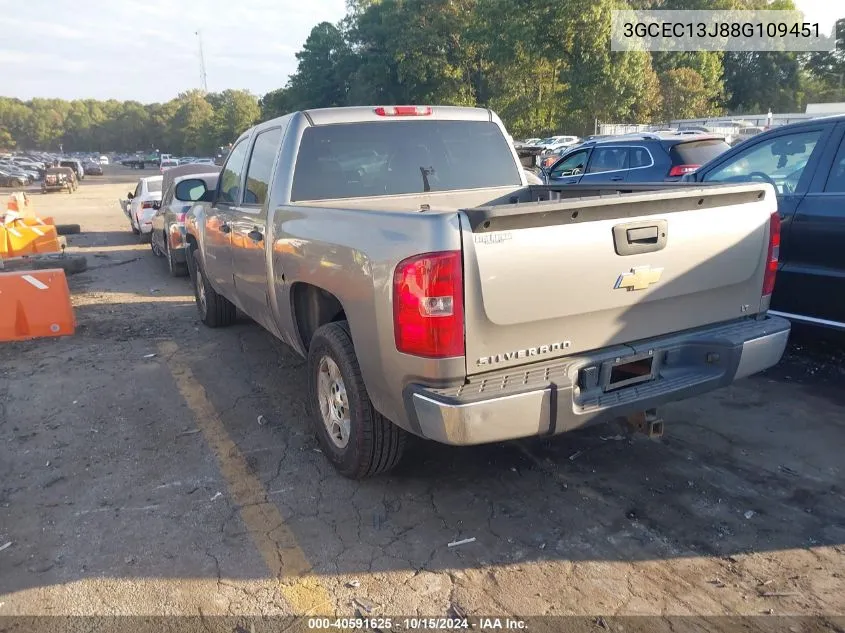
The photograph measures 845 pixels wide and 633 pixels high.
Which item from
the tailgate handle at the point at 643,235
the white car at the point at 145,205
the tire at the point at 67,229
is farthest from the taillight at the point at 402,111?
the tire at the point at 67,229

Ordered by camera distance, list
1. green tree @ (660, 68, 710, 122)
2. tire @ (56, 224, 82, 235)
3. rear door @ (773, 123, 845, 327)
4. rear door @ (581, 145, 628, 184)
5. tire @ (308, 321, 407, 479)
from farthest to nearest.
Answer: green tree @ (660, 68, 710, 122), tire @ (56, 224, 82, 235), rear door @ (581, 145, 628, 184), rear door @ (773, 123, 845, 327), tire @ (308, 321, 407, 479)

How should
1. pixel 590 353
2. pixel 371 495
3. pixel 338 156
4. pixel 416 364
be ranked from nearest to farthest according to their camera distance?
pixel 416 364 → pixel 590 353 → pixel 371 495 → pixel 338 156

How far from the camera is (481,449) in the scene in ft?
13.7

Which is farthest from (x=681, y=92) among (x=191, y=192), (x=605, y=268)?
(x=605, y=268)

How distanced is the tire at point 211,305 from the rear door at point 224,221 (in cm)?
61

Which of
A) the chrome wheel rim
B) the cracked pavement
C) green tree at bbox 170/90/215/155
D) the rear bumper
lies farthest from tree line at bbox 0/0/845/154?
green tree at bbox 170/90/215/155

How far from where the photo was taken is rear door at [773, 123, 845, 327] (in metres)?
4.86

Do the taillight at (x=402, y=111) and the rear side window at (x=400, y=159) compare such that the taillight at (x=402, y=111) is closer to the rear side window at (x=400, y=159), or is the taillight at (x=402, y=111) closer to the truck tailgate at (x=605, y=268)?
the rear side window at (x=400, y=159)

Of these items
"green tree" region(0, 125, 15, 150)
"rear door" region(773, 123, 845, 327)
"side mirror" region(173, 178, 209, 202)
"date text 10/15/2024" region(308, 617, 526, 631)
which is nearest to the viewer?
"date text 10/15/2024" region(308, 617, 526, 631)

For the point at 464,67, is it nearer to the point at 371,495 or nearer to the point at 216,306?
the point at 216,306

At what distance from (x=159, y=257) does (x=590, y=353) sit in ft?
37.6

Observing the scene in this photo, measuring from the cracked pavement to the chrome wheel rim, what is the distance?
0.89ft

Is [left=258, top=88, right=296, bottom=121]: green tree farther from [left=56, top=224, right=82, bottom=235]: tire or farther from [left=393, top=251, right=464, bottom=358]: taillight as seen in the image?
[left=393, top=251, right=464, bottom=358]: taillight

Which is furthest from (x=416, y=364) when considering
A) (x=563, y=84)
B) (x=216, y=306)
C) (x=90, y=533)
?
(x=563, y=84)
